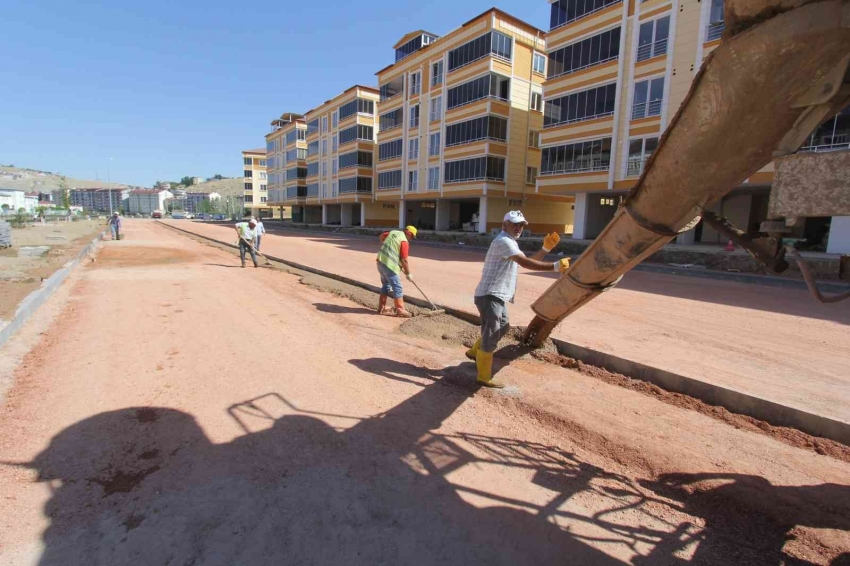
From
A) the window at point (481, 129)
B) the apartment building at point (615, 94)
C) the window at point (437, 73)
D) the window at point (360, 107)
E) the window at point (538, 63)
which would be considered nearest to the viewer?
the apartment building at point (615, 94)

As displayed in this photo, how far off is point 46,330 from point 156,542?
6009 mm

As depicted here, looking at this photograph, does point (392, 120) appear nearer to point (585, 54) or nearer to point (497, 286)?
point (585, 54)

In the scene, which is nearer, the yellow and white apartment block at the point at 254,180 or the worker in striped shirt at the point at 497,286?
the worker in striped shirt at the point at 497,286

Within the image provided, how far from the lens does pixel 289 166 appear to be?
6281cm

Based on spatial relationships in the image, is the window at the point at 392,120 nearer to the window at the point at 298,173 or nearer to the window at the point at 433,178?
the window at the point at 433,178

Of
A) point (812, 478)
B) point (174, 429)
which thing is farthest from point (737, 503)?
point (174, 429)

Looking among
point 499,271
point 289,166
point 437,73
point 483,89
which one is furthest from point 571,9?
point 289,166

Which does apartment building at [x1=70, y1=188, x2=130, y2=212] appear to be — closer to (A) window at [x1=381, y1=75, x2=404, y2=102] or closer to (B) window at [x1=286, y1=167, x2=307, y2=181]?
(B) window at [x1=286, y1=167, x2=307, y2=181]

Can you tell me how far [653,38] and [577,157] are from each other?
6654 mm

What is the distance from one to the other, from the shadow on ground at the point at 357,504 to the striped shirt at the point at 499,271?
1.49m

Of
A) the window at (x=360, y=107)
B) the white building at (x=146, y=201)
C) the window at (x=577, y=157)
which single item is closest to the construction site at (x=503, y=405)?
the window at (x=577, y=157)

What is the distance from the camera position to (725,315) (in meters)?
8.64

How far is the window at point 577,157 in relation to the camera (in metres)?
24.6

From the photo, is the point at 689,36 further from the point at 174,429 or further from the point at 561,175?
the point at 174,429
